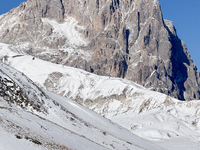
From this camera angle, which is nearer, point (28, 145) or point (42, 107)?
point (28, 145)

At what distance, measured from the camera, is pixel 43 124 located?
123 feet

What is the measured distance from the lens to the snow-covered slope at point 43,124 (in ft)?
98.7

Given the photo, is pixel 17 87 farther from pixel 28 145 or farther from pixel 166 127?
pixel 166 127

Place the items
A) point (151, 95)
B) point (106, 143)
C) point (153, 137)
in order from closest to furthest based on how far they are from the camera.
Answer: point (106, 143) < point (153, 137) < point (151, 95)

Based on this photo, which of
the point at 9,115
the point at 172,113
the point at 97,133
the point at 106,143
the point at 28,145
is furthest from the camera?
the point at 172,113

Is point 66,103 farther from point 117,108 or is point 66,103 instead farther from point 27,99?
point 117,108

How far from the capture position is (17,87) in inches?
1902

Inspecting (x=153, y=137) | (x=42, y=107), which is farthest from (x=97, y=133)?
(x=153, y=137)

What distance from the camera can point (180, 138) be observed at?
140500 millimetres

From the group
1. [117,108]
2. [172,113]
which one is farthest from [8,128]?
[117,108]

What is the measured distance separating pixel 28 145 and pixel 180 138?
11885 cm

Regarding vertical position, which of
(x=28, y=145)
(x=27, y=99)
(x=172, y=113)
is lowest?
(x=28, y=145)

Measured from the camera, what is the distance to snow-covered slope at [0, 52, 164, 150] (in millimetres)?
30078

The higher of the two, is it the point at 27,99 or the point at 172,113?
the point at 172,113
